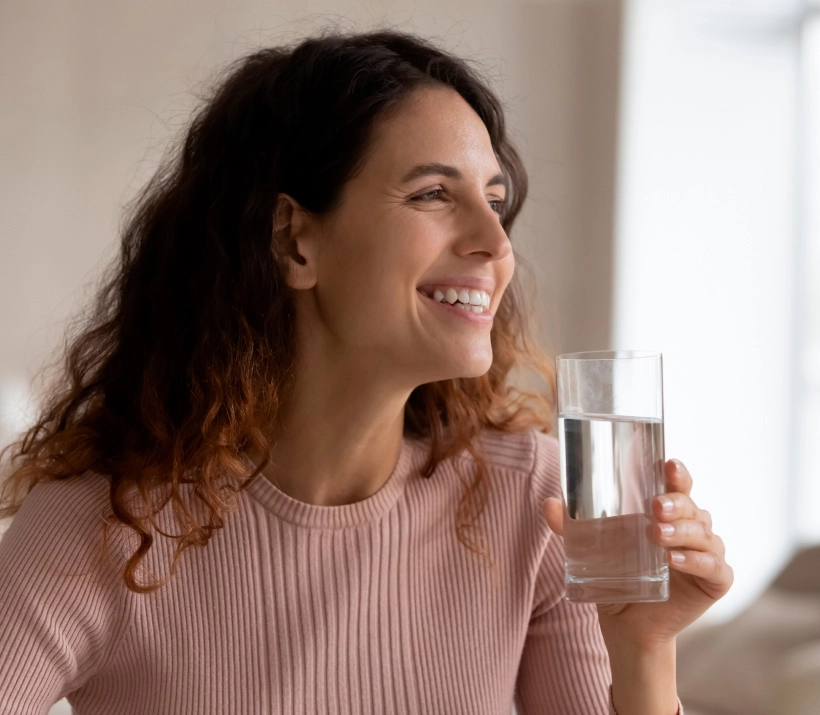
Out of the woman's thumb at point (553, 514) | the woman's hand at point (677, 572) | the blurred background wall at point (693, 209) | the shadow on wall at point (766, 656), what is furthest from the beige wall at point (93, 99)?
the woman's hand at point (677, 572)

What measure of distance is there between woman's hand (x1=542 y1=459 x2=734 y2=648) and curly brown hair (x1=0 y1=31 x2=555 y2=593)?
30 centimetres

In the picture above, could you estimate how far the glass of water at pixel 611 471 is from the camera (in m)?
0.98

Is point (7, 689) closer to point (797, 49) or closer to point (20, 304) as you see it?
point (20, 304)

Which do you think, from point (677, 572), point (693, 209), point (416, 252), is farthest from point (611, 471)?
point (693, 209)

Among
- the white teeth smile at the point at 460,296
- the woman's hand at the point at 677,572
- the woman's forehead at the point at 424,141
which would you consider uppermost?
the woman's forehead at the point at 424,141

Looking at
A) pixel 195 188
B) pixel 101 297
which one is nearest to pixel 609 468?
pixel 195 188

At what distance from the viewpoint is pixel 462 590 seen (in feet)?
4.91

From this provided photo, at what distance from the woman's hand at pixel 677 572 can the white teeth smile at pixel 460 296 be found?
304 millimetres

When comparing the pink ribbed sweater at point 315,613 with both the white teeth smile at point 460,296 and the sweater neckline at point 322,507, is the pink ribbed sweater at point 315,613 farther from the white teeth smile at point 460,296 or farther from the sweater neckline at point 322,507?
the white teeth smile at point 460,296

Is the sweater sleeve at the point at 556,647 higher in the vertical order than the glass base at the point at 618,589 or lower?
lower

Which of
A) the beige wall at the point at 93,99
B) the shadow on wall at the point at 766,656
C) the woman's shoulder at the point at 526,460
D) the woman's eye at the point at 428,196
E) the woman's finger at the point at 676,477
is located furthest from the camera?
the beige wall at the point at 93,99

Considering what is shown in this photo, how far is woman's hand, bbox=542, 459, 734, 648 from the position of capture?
1054 mm

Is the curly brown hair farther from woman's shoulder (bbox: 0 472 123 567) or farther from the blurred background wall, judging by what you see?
the blurred background wall

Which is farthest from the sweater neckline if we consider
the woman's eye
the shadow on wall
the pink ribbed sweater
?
the shadow on wall
